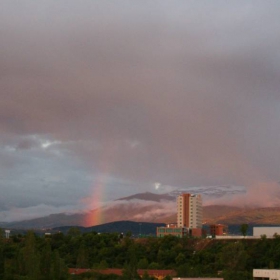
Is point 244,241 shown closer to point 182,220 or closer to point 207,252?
point 207,252

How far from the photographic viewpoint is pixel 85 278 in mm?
82062

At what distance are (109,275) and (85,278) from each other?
3180 millimetres

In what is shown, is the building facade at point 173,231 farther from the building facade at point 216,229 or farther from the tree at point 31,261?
the tree at point 31,261

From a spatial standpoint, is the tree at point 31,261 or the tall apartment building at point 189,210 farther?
the tall apartment building at point 189,210

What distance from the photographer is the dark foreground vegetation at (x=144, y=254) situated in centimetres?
8312

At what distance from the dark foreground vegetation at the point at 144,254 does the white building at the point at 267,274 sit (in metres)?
1.41

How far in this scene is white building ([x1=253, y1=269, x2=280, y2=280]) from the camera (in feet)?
281

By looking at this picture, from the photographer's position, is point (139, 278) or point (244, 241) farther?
point (244, 241)

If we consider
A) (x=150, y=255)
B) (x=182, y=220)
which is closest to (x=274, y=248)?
(x=150, y=255)

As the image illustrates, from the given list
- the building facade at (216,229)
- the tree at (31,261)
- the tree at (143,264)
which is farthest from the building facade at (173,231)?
the tree at (31,261)

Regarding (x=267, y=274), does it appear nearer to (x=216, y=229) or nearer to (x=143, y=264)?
(x=143, y=264)

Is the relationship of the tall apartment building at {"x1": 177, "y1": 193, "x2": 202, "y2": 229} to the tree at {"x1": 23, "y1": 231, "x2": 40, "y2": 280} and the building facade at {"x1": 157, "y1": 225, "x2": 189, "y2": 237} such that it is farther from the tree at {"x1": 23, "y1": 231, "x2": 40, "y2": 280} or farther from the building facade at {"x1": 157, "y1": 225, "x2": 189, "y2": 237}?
the tree at {"x1": 23, "y1": 231, "x2": 40, "y2": 280}

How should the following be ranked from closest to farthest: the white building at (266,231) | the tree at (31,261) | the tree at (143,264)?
1. the tree at (31,261)
2. the tree at (143,264)
3. the white building at (266,231)

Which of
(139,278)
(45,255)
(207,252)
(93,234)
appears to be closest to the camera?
(45,255)
